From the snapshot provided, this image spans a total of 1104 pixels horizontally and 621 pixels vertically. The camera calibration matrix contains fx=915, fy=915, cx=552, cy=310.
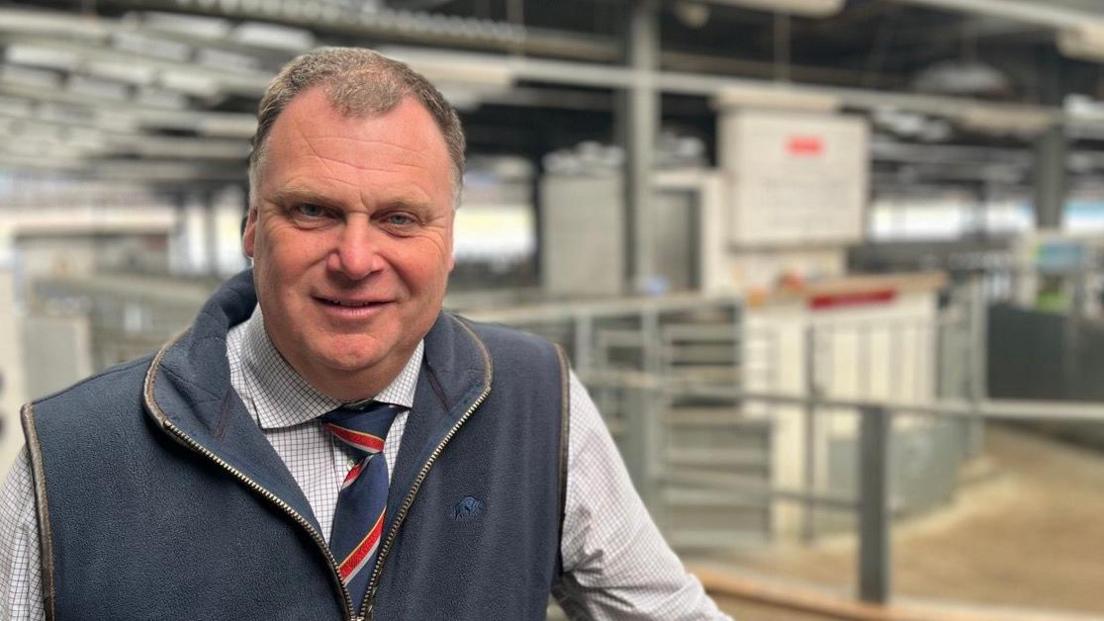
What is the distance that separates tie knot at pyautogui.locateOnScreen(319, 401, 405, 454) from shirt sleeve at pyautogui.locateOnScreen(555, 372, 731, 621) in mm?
223

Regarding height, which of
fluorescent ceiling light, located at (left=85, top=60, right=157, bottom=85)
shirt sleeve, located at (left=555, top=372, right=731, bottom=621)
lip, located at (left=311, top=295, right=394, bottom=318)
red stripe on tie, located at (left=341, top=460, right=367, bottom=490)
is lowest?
shirt sleeve, located at (left=555, top=372, right=731, bottom=621)

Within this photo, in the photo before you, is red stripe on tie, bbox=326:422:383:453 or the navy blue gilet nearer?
the navy blue gilet

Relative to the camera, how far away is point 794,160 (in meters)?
8.27

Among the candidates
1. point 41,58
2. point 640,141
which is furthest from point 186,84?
point 640,141

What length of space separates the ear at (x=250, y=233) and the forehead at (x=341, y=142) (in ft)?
0.22

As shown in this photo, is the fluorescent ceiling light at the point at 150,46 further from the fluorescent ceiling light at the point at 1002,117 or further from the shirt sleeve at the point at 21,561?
the fluorescent ceiling light at the point at 1002,117

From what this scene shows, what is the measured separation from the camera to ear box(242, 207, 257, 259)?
962 millimetres

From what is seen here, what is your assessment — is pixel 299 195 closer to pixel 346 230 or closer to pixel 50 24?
pixel 346 230

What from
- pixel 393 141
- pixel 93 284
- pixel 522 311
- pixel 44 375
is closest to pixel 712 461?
pixel 522 311

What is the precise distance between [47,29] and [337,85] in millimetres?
5462

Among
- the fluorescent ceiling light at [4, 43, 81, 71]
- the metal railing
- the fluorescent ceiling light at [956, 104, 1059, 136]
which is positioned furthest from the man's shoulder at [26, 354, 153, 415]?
the fluorescent ceiling light at [956, 104, 1059, 136]

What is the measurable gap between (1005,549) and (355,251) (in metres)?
6.02

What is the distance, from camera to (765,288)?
7746 mm

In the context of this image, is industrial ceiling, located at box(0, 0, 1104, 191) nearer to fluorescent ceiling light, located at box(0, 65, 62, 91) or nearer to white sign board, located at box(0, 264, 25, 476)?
fluorescent ceiling light, located at box(0, 65, 62, 91)
